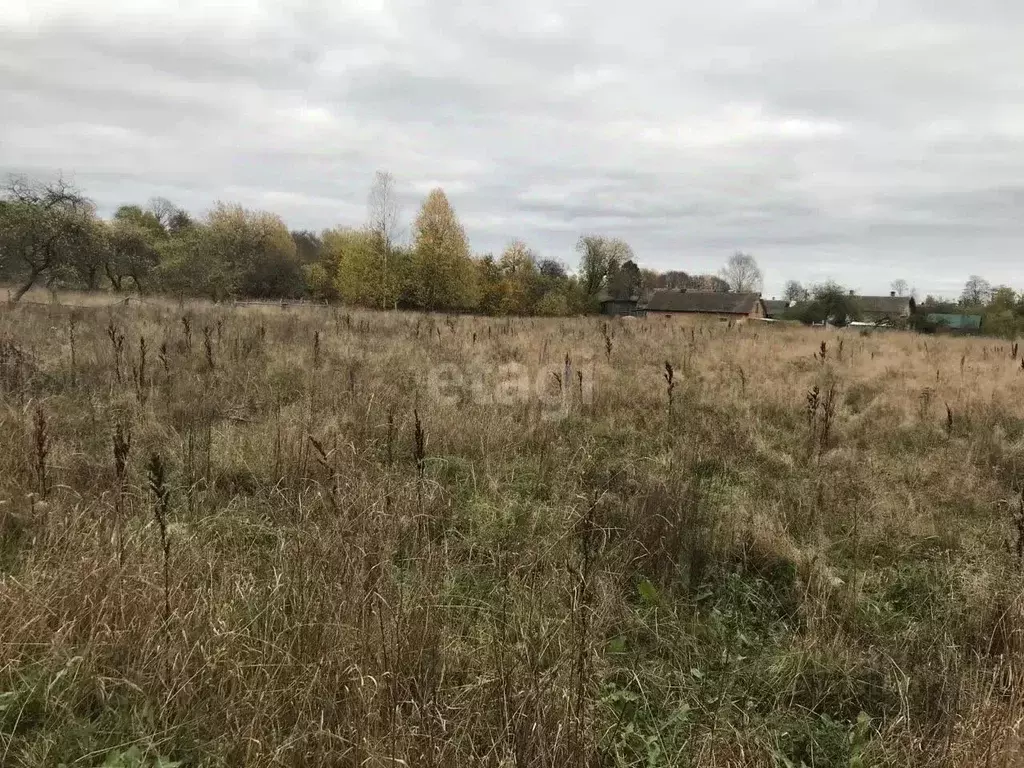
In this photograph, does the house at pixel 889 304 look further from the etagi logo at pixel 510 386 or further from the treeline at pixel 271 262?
the etagi logo at pixel 510 386

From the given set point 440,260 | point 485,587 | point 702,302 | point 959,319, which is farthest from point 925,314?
point 485,587

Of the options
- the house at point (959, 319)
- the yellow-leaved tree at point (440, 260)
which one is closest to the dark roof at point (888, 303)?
the house at point (959, 319)

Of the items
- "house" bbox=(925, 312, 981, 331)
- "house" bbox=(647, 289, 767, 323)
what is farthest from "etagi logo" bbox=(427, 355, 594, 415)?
"house" bbox=(647, 289, 767, 323)

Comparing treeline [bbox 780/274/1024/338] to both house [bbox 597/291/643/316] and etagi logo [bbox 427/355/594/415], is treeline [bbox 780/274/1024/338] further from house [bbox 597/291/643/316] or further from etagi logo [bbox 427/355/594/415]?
etagi logo [bbox 427/355/594/415]

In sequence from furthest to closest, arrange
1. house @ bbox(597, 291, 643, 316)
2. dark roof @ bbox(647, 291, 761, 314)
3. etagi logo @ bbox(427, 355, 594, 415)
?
house @ bbox(597, 291, 643, 316)
dark roof @ bbox(647, 291, 761, 314)
etagi logo @ bbox(427, 355, 594, 415)

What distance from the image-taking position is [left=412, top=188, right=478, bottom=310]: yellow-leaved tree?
38.0 metres

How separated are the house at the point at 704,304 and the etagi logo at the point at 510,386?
5381cm

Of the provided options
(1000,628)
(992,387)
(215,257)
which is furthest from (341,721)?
(215,257)

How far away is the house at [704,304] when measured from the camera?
60.1 metres

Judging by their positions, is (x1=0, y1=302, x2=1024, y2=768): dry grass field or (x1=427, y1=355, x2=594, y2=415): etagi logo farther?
(x1=427, y1=355, x2=594, y2=415): etagi logo

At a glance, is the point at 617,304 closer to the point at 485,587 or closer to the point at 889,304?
the point at 889,304

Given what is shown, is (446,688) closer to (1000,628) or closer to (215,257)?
(1000,628)

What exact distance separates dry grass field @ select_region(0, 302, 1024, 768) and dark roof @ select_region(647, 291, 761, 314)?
190 feet

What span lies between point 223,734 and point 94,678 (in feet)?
1.86
